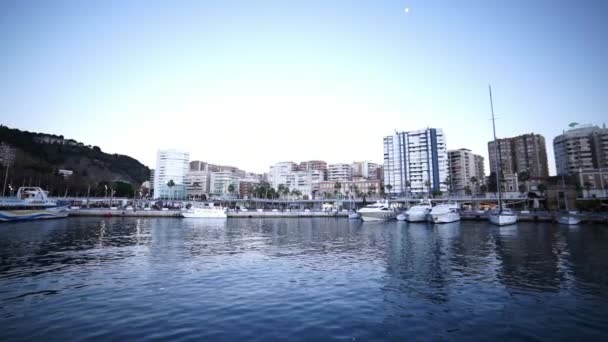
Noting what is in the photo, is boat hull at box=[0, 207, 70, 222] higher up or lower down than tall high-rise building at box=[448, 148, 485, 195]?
lower down

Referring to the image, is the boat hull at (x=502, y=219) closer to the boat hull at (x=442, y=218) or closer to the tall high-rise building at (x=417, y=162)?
the boat hull at (x=442, y=218)

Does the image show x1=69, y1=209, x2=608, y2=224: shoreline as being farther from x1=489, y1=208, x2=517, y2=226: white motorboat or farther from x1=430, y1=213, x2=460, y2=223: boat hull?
x1=430, y1=213, x2=460, y2=223: boat hull

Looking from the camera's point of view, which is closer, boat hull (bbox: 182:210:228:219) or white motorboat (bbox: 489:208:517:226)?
white motorboat (bbox: 489:208:517:226)

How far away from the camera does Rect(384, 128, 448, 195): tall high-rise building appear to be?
511 feet

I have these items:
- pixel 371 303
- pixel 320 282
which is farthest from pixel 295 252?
pixel 371 303

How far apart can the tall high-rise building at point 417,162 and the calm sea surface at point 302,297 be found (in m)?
137

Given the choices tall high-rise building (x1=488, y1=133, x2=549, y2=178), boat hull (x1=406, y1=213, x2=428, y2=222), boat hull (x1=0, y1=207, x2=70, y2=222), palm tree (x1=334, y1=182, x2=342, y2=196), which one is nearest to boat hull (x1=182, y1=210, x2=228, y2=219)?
boat hull (x1=0, y1=207, x2=70, y2=222)

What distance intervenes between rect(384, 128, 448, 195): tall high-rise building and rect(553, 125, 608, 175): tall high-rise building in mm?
54689

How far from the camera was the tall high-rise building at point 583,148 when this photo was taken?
5515 inches

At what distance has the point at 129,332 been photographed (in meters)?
9.79

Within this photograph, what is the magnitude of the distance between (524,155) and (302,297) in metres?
197

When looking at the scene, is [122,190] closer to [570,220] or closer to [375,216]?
[375,216]

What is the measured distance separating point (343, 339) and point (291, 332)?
5.43ft

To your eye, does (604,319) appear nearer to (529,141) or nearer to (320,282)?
(320,282)
